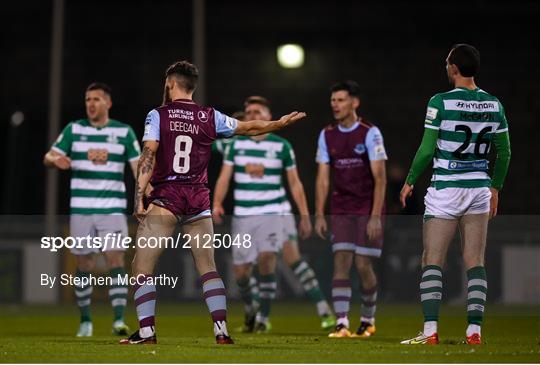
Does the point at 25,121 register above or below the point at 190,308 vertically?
above

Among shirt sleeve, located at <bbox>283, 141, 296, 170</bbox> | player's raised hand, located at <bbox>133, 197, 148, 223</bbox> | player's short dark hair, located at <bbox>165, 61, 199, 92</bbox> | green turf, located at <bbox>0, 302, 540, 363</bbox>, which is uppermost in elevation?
player's short dark hair, located at <bbox>165, 61, 199, 92</bbox>

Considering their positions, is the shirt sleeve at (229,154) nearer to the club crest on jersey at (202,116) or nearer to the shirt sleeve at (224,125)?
the shirt sleeve at (224,125)

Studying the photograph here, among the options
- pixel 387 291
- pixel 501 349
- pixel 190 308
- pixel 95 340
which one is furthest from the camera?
pixel 387 291

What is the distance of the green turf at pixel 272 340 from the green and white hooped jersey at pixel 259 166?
4.22 feet

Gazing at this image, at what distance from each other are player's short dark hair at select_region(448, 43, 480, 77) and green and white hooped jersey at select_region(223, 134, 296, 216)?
4.06 metres

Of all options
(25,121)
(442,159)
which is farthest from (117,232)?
(25,121)

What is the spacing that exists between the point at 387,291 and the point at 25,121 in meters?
10.1

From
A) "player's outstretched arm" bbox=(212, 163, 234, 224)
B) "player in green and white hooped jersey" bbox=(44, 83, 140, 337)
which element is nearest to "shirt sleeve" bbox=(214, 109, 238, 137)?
"player in green and white hooped jersey" bbox=(44, 83, 140, 337)

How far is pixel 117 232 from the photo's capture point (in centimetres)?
1370

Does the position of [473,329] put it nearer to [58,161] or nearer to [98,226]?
[98,226]

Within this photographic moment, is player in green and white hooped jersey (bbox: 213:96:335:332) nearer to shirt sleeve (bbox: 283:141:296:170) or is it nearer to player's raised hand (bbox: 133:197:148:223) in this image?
shirt sleeve (bbox: 283:141:296:170)

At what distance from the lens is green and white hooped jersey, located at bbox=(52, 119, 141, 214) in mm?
13531

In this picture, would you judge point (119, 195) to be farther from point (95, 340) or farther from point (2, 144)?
point (2, 144)

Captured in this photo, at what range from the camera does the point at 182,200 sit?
10391 mm
